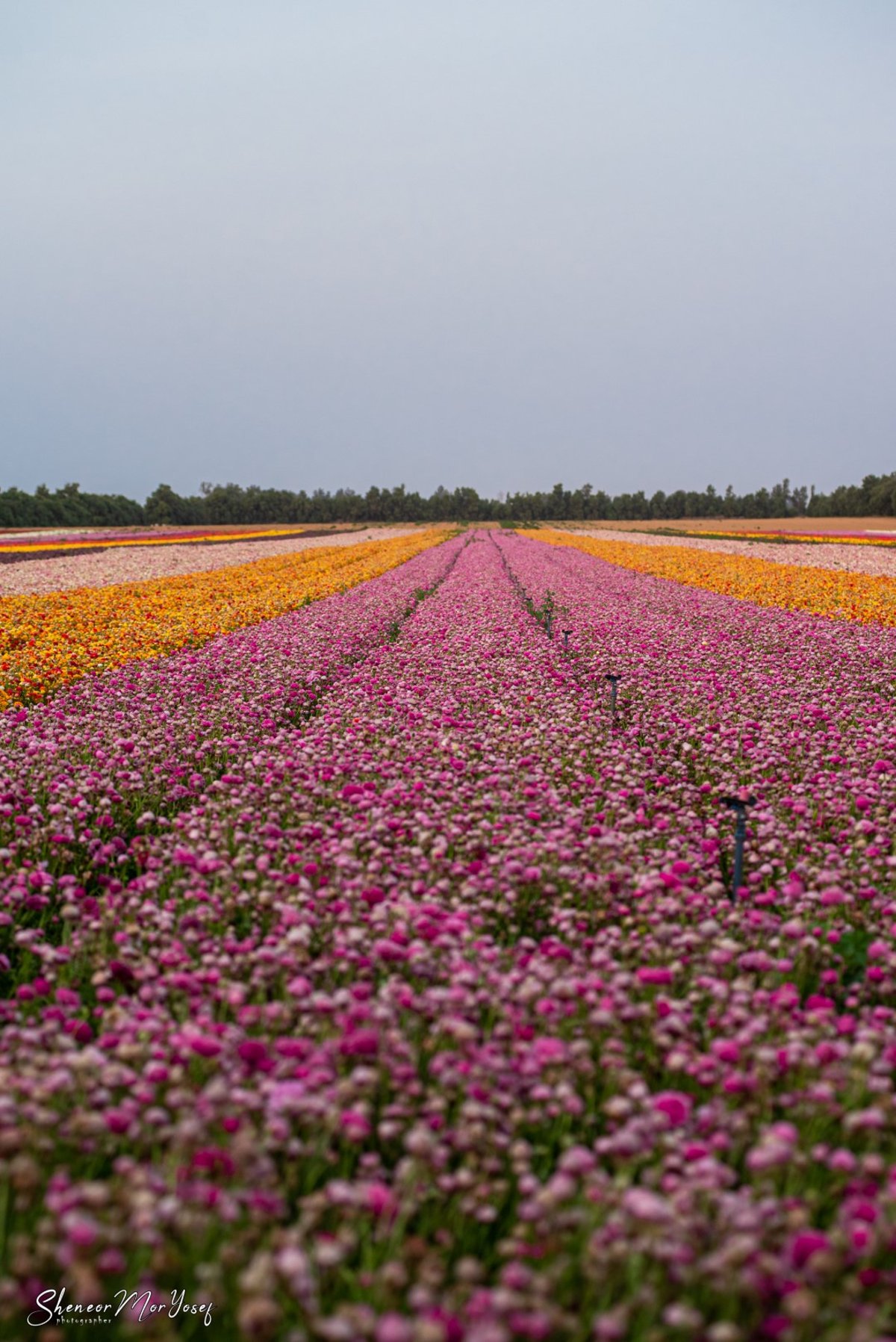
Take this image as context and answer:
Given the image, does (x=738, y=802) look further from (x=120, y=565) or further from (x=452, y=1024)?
(x=120, y=565)

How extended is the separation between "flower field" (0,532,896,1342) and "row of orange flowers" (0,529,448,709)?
3.17m

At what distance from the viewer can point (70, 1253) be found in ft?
6.75

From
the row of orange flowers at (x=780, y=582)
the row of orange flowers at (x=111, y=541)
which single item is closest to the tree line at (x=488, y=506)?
the row of orange flowers at (x=111, y=541)

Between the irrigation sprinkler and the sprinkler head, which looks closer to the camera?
the irrigation sprinkler

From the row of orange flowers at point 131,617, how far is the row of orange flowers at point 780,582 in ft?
34.0

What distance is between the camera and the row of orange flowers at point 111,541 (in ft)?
165

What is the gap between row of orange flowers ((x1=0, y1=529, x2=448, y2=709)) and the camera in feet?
39.9

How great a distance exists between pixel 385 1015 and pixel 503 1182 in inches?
26.6

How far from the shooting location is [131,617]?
17547 millimetres

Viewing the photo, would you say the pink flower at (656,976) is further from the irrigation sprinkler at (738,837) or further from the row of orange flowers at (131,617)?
the row of orange flowers at (131,617)

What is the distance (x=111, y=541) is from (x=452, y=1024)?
6043 centimetres

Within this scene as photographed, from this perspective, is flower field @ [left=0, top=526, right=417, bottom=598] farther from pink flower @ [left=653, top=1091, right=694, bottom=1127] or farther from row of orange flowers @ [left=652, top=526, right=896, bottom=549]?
row of orange flowers @ [left=652, top=526, right=896, bottom=549]

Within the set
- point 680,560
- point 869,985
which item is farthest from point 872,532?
point 869,985

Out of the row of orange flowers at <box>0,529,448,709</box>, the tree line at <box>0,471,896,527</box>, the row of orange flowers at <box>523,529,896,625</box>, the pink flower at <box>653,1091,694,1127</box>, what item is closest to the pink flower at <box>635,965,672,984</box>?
the pink flower at <box>653,1091,694,1127</box>
